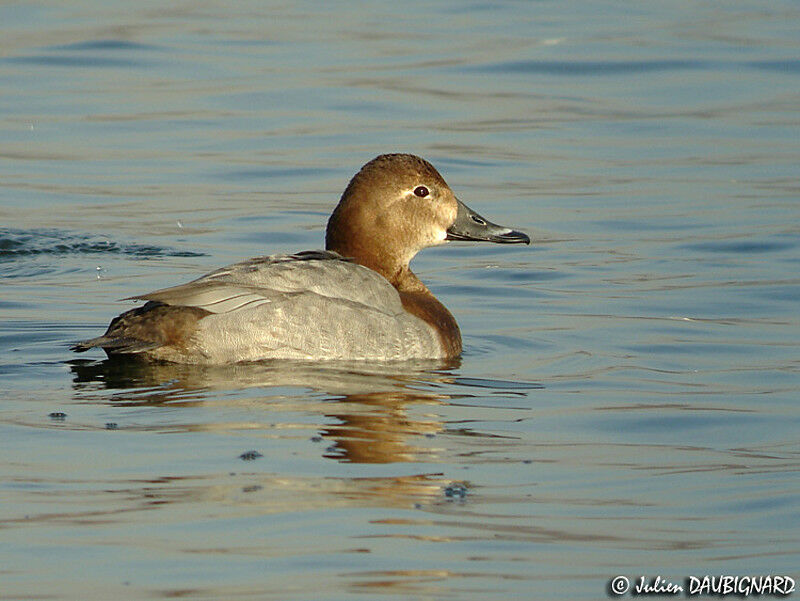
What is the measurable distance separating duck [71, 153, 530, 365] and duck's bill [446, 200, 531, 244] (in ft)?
1.50

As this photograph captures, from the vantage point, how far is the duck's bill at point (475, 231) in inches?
359

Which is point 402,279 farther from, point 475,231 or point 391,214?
point 475,231

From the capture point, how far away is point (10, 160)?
13734 millimetres

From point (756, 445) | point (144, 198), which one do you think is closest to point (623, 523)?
point (756, 445)

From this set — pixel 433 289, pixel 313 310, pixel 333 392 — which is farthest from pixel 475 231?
pixel 333 392

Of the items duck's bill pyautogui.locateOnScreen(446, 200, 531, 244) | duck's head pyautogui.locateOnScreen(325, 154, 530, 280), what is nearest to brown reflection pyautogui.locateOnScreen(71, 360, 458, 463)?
duck's head pyautogui.locateOnScreen(325, 154, 530, 280)

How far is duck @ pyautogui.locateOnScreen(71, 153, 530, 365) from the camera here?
7.67 meters

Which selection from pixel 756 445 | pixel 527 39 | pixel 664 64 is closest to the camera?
pixel 756 445

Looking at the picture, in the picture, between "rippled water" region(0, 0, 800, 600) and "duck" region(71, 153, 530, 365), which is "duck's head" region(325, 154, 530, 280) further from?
"rippled water" region(0, 0, 800, 600)

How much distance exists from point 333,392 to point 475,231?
2.23 m

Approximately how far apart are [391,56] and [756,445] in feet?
38.1

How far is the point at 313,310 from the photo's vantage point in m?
7.84

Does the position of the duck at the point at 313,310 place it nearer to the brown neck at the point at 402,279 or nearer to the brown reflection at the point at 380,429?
the brown neck at the point at 402,279

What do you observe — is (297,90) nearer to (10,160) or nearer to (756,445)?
(10,160)
